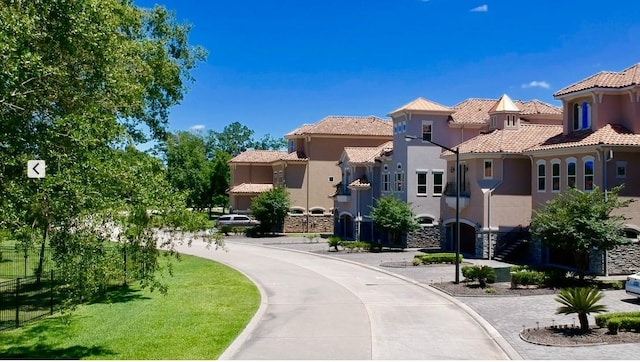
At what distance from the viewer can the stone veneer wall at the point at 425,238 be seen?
40438mm

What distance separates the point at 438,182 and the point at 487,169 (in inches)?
267

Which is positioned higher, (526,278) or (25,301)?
(526,278)

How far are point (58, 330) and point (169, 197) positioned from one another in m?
6.88

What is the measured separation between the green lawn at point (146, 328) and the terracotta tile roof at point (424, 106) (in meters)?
21.3

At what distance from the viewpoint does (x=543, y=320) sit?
17.3 metres

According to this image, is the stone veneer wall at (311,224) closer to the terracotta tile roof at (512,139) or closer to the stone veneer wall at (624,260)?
the terracotta tile roof at (512,139)

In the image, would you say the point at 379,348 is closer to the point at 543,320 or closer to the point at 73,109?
the point at 543,320

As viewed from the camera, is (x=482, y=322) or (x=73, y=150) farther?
(x=482, y=322)

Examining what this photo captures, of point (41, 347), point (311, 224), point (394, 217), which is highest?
point (394, 217)

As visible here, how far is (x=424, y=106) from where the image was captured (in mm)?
40188

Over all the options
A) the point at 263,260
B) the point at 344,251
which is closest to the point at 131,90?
the point at 263,260

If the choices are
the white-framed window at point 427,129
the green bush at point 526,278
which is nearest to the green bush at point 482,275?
the green bush at point 526,278

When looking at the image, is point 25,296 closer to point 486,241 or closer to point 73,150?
point 73,150

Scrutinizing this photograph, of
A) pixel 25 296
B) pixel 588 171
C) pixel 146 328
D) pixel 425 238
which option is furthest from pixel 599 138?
pixel 25 296
